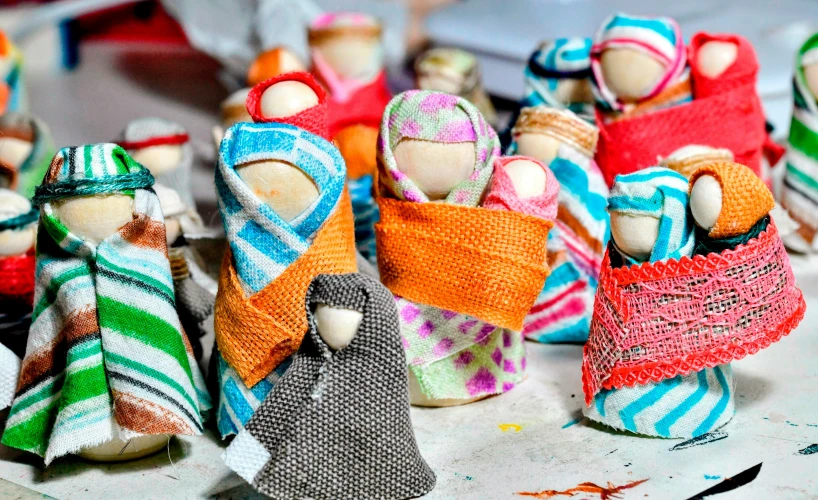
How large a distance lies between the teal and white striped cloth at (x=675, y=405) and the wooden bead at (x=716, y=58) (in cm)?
52

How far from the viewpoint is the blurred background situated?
223 centimetres

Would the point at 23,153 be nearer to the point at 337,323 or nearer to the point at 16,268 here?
the point at 16,268

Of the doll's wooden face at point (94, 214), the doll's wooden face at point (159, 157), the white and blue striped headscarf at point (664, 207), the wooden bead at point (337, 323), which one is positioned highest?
the white and blue striped headscarf at point (664, 207)

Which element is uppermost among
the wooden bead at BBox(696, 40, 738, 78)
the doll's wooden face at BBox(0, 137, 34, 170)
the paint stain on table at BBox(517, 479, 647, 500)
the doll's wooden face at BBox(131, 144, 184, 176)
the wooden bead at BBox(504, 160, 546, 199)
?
the wooden bead at BBox(696, 40, 738, 78)

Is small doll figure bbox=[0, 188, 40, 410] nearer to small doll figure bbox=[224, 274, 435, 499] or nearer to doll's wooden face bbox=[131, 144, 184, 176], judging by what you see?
doll's wooden face bbox=[131, 144, 184, 176]

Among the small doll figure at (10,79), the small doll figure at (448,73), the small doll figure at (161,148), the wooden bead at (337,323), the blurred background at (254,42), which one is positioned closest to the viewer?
the wooden bead at (337,323)

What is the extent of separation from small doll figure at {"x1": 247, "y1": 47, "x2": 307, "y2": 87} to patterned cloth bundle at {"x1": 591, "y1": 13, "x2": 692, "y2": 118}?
0.53 metres

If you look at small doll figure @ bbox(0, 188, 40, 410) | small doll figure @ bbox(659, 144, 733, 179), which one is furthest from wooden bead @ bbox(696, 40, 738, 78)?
small doll figure @ bbox(0, 188, 40, 410)

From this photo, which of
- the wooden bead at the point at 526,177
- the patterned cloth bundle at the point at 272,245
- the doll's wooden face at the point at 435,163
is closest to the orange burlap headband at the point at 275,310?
the patterned cloth bundle at the point at 272,245

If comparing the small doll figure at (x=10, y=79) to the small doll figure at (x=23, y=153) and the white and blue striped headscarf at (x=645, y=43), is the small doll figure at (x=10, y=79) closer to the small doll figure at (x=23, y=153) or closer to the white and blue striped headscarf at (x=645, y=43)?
the small doll figure at (x=23, y=153)

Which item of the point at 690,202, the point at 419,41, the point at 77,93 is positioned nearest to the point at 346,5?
the point at 419,41

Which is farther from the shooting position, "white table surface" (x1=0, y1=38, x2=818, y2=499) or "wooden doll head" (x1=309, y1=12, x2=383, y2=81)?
"wooden doll head" (x1=309, y1=12, x2=383, y2=81)

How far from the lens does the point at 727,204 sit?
972mm

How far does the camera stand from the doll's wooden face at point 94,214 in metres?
1.02
